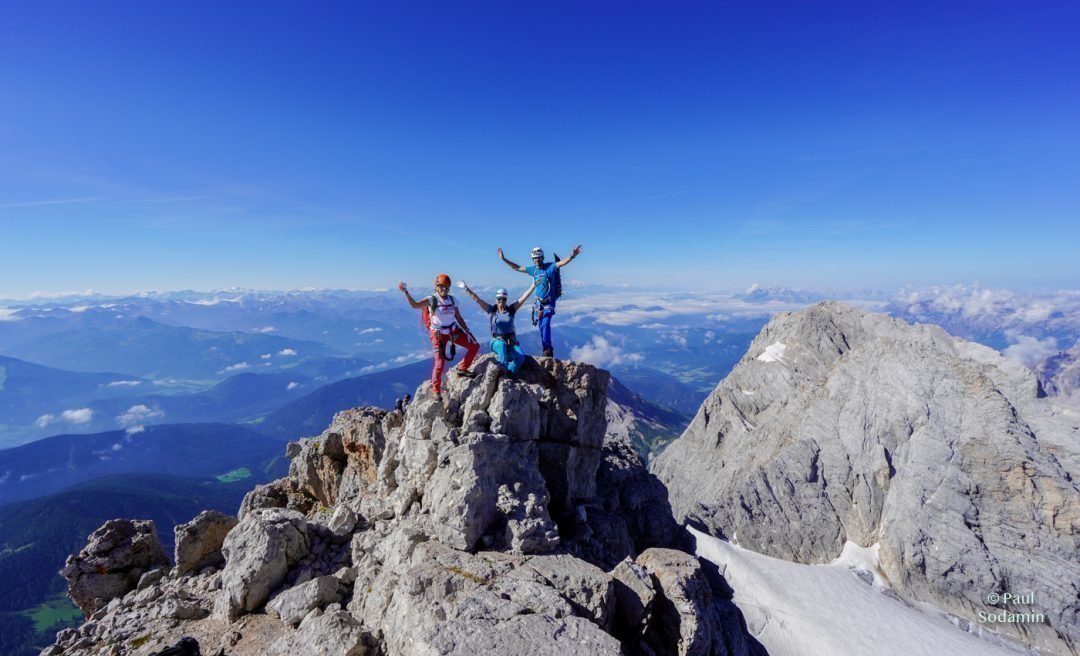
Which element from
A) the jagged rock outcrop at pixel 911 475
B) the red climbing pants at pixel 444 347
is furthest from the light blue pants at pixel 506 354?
the jagged rock outcrop at pixel 911 475

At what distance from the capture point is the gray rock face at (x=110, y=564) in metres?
22.2

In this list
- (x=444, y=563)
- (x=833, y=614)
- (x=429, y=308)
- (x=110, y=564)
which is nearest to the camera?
(x=444, y=563)

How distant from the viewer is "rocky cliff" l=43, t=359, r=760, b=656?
12062mm

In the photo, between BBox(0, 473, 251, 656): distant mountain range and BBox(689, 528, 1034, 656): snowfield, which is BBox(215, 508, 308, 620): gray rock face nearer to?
BBox(689, 528, 1034, 656): snowfield

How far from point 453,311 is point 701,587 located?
14443 mm

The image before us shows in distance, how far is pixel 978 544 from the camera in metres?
68.8

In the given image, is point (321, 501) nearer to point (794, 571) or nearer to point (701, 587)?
point (701, 587)

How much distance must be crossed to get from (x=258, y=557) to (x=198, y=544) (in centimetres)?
780

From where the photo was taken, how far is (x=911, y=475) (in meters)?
79.8

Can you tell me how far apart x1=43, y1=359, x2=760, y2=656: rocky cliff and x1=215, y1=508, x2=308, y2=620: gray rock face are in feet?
0.20

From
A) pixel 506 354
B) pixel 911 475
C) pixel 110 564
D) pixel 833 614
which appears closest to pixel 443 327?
pixel 506 354

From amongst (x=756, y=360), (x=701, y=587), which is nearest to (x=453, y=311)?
(x=701, y=587)

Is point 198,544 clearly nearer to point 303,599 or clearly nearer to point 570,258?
point 303,599

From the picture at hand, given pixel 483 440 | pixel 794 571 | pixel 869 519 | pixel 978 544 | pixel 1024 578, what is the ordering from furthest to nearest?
pixel 869 519, pixel 794 571, pixel 978 544, pixel 1024 578, pixel 483 440
